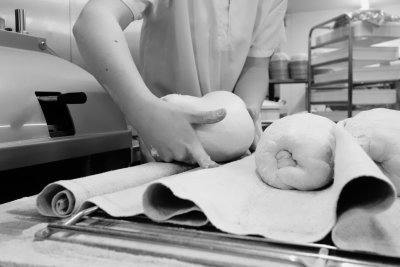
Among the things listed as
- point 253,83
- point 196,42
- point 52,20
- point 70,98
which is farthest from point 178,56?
point 52,20

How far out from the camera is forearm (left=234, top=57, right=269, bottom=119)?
1396mm

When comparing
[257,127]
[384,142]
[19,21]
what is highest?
[19,21]

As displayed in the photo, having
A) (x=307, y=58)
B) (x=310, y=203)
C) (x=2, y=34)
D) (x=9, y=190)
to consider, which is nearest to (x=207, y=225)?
(x=310, y=203)

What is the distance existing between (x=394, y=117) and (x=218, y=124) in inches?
15.6

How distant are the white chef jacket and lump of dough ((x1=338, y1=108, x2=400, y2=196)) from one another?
69 centimetres

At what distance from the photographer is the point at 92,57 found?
958 mm

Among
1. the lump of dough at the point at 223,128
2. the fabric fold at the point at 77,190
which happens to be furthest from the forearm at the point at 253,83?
the fabric fold at the point at 77,190

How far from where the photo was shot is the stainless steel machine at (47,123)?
0.87 metres

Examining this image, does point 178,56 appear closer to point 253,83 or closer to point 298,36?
point 253,83

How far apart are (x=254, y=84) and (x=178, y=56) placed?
325 millimetres

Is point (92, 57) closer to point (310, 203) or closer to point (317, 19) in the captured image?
point (310, 203)

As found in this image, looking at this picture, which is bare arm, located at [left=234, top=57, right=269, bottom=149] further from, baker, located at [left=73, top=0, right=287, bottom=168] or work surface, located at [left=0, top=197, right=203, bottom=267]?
work surface, located at [left=0, top=197, right=203, bottom=267]

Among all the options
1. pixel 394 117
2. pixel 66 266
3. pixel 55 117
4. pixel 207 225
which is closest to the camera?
pixel 66 266

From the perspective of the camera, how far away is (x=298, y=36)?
24.4 feet
